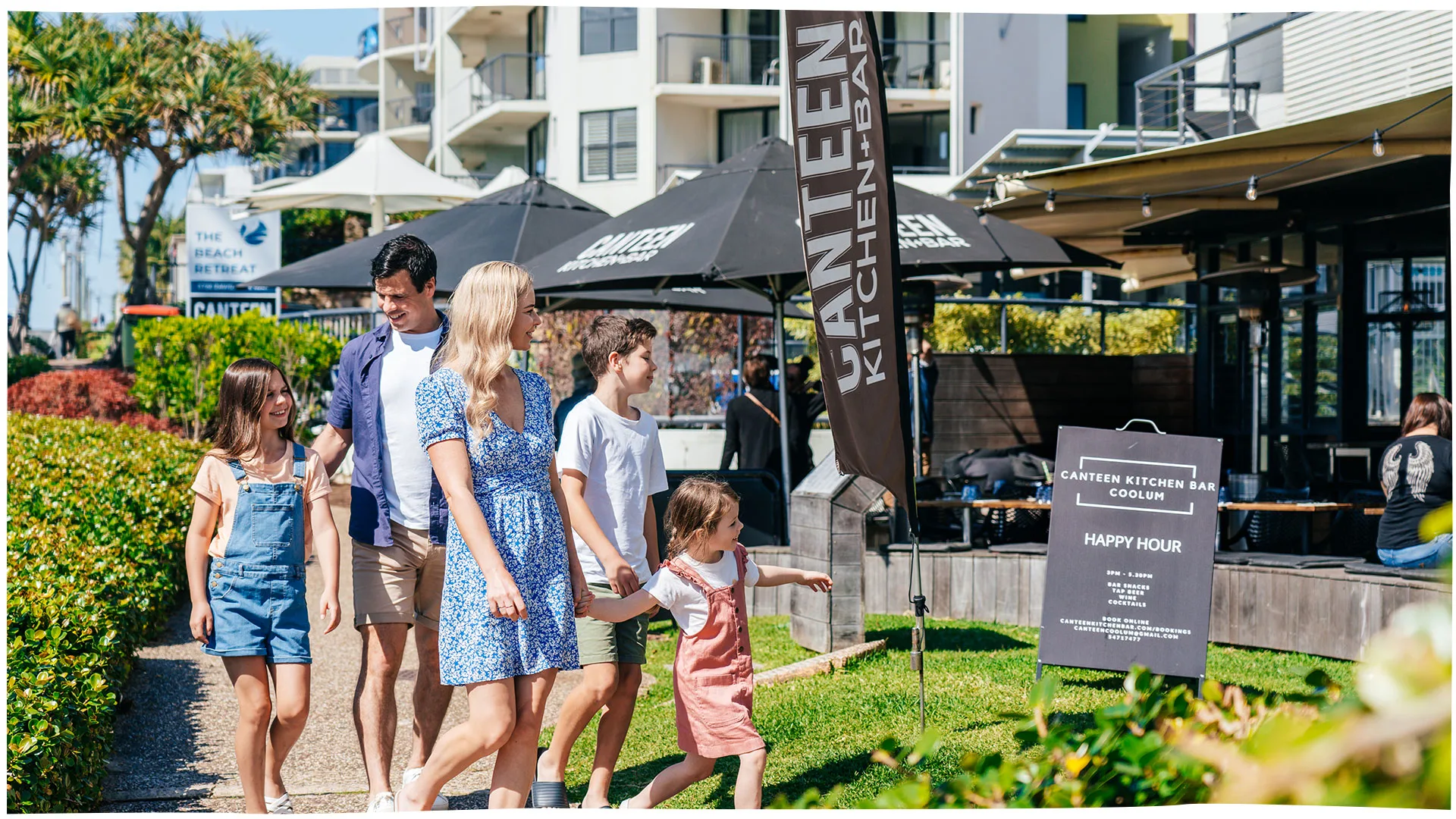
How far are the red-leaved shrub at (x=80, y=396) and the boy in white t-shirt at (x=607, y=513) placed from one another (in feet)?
46.9

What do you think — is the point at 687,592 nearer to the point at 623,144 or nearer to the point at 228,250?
the point at 228,250

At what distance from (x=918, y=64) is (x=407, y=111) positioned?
3006cm

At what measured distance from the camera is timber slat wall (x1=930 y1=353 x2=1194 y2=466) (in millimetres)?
13055

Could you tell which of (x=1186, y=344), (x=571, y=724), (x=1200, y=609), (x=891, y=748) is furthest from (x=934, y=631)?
(x=1186, y=344)

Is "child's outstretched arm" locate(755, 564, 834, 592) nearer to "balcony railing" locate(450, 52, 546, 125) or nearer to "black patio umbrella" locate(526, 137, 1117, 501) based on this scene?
"black patio umbrella" locate(526, 137, 1117, 501)

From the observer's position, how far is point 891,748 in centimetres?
238

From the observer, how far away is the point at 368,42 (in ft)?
207

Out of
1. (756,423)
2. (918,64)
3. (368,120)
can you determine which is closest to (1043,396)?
(756,423)

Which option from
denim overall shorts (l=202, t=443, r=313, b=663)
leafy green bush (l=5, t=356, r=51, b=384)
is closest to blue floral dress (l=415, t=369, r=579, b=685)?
denim overall shorts (l=202, t=443, r=313, b=663)

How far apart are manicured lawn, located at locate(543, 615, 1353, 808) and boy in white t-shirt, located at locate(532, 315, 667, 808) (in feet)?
1.49

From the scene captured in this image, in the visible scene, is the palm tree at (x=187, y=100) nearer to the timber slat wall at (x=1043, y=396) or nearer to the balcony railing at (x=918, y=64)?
the balcony railing at (x=918, y=64)

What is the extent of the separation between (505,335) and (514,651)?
896 mm

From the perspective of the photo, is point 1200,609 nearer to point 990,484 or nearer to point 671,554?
point 671,554

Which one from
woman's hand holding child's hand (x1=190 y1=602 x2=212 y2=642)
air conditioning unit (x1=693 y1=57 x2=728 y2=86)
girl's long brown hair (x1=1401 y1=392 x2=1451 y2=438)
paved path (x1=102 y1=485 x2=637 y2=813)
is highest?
air conditioning unit (x1=693 y1=57 x2=728 y2=86)
